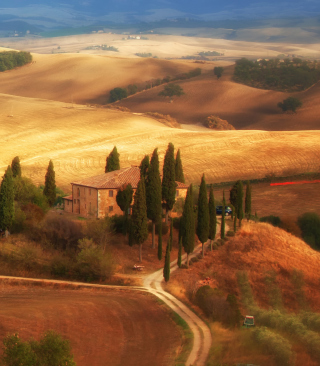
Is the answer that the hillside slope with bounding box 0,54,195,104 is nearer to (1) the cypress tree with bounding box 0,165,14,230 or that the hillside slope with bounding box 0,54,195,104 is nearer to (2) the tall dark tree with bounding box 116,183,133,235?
(2) the tall dark tree with bounding box 116,183,133,235

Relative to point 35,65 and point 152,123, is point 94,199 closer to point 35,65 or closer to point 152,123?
point 152,123

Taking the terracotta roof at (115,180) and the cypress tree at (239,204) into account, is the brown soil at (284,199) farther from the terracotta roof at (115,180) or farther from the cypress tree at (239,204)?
Result: the terracotta roof at (115,180)

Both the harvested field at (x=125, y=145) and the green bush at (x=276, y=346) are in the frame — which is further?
the harvested field at (x=125, y=145)

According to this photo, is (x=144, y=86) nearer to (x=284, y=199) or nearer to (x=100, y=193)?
(x=284, y=199)

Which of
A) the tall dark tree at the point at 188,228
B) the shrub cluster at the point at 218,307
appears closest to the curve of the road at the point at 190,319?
the shrub cluster at the point at 218,307

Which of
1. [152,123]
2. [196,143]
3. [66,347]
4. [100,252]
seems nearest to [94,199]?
[100,252]

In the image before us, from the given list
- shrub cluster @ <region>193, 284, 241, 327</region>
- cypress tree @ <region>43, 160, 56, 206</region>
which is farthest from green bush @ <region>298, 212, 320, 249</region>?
cypress tree @ <region>43, 160, 56, 206</region>
